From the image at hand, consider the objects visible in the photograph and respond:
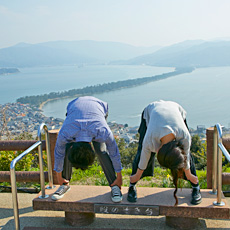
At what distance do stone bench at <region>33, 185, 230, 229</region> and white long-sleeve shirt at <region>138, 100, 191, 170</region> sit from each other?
14.2 inches

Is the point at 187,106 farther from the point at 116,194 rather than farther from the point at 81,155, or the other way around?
the point at 81,155

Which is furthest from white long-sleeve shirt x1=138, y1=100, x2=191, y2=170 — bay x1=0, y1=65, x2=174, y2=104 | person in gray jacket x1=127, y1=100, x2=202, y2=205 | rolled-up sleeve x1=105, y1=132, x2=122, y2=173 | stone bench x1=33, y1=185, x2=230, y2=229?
bay x1=0, y1=65, x2=174, y2=104

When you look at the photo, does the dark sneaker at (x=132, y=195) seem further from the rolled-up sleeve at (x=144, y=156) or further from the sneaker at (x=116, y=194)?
the rolled-up sleeve at (x=144, y=156)

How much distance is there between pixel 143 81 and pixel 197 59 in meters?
57.6

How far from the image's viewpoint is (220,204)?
105 inches

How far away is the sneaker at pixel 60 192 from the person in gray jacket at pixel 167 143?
0.67m

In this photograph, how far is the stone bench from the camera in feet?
8.61

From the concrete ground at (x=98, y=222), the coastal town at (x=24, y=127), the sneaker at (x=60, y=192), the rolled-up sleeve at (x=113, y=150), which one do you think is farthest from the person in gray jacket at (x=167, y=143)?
the coastal town at (x=24, y=127)

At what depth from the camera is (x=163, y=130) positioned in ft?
8.04

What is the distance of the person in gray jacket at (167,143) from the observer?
7.64ft

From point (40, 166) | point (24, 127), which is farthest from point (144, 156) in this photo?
point (24, 127)

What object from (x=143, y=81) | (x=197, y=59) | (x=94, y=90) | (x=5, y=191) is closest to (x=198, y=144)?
(x=5, y=191)

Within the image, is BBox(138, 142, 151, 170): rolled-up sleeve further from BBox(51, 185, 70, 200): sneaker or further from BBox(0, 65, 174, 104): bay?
BBox(0, 65, 174, 104): bay

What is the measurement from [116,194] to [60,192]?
58 cm
